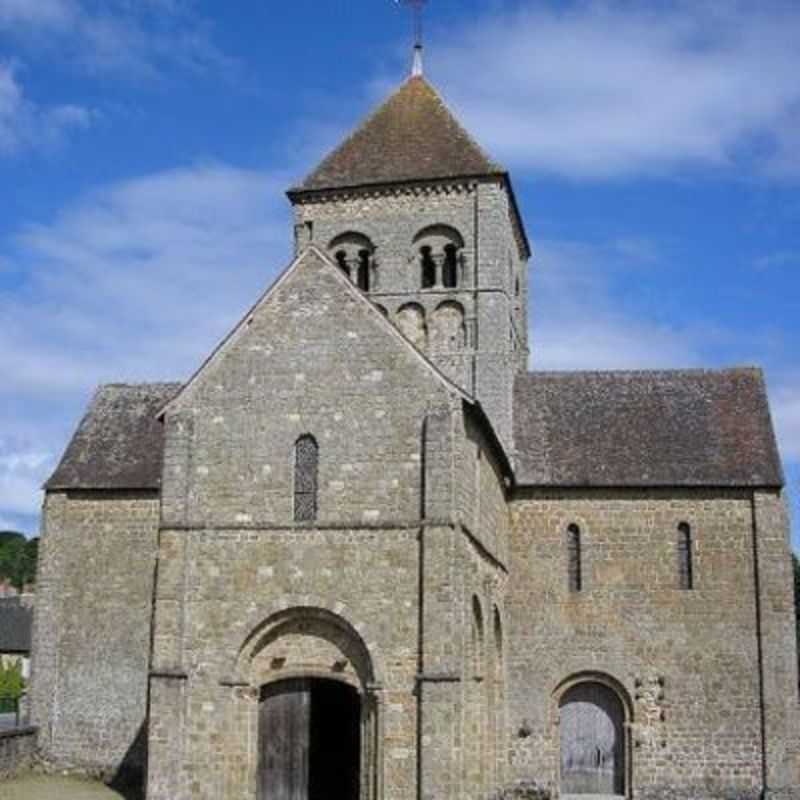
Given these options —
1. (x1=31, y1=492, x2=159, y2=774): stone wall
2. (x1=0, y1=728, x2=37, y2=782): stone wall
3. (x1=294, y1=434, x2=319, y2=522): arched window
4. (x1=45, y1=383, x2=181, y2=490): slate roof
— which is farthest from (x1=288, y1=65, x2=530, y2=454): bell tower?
(x1=0, y1=728, x2=37, y2=782): stone wall

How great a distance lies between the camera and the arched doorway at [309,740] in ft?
71.3

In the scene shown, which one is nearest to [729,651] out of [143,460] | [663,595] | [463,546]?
[663,595]

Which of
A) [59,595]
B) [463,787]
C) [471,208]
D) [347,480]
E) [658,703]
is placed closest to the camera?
[463,787]

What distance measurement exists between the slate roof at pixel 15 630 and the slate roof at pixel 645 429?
37465mm

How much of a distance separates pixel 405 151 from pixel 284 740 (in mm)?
18005

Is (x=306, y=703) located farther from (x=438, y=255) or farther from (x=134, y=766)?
(x=438, y=255)

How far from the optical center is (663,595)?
93.0 ft

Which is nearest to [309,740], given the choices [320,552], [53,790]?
[320,552]

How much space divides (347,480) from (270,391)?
7.76 feet

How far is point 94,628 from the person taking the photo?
1169 inches

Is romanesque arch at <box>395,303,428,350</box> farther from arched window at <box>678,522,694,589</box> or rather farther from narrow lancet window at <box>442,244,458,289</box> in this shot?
arched window at <box>678,522,694,589</box>

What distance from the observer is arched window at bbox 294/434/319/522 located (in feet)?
72.2

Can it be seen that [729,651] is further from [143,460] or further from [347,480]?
[143,460]

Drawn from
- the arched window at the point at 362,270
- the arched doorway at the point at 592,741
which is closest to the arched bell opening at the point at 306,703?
the arched doorway at the point at 592,741
